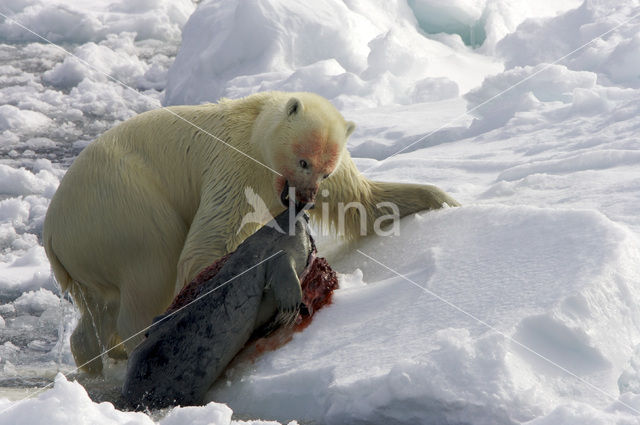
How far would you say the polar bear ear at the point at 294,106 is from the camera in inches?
169

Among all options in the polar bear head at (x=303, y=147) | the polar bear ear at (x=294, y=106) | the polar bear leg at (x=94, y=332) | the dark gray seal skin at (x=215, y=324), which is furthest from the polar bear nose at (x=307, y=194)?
the polar bear leg at (x=94, y=332)

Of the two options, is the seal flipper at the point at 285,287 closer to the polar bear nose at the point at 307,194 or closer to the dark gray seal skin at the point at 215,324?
the dark gray seal skin at the point at 215,324

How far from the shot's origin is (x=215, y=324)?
379 cm

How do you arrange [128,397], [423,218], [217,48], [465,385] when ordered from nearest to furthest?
[465,385]
[128,397]
[423,218]
[217,48]

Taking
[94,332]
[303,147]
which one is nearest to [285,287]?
[303,147]

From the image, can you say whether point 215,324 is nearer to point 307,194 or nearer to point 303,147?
point 307,194

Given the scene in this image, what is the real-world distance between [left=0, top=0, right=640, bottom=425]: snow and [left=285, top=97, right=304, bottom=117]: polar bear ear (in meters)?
0.93

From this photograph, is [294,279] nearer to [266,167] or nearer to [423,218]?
[266,167]

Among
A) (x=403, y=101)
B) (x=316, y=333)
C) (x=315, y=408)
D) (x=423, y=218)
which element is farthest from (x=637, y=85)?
(x=315, y=408)

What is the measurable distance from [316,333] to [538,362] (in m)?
1.12

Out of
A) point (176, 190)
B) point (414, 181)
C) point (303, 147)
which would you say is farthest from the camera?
point (414, 181)

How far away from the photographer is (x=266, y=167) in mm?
4516

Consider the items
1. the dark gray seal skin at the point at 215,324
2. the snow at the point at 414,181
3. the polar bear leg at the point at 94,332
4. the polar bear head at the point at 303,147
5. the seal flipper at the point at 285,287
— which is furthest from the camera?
the polar bear leg at the point at 94,332

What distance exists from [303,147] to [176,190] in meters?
0.87
